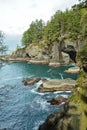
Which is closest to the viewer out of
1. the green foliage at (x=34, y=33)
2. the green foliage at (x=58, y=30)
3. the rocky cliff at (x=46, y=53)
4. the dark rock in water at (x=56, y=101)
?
the dark rock in water at (x=56, y=101)

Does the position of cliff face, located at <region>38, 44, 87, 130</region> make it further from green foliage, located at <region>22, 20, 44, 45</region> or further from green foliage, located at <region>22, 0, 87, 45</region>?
green foliage, located at <region>22, 20, 44, 45</region>

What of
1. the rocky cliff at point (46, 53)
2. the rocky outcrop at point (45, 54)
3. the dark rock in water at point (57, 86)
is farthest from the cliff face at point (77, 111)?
the rocky outcrop at point (45, 54)

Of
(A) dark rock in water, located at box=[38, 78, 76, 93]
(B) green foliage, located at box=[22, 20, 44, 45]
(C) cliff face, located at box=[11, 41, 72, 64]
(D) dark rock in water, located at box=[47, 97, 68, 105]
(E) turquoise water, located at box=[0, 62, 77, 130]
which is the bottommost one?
(E) turquoise water, located at box=[0, 62, 77, 130]

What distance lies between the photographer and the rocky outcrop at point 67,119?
92.3 feet

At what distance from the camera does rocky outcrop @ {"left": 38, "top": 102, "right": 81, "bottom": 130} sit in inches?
1107

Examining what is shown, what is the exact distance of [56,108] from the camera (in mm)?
47188

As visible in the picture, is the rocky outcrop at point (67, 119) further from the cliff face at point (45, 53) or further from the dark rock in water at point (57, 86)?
the cliff face at point (45, 53)

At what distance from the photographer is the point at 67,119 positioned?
2891 centimetres

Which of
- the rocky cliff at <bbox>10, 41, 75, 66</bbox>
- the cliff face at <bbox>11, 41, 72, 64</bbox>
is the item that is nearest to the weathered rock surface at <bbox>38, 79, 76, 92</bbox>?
the rocky cliff at <bbox>10, 41, 75, 66</bbox>

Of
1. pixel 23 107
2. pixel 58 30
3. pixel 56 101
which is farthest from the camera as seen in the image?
pixel 58 30

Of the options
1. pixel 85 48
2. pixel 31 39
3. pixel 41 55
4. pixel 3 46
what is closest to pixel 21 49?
pixel 31 39

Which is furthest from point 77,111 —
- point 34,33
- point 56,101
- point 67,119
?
point 34,33

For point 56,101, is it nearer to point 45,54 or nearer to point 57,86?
point 57,86

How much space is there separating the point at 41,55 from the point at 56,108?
83641 mm
